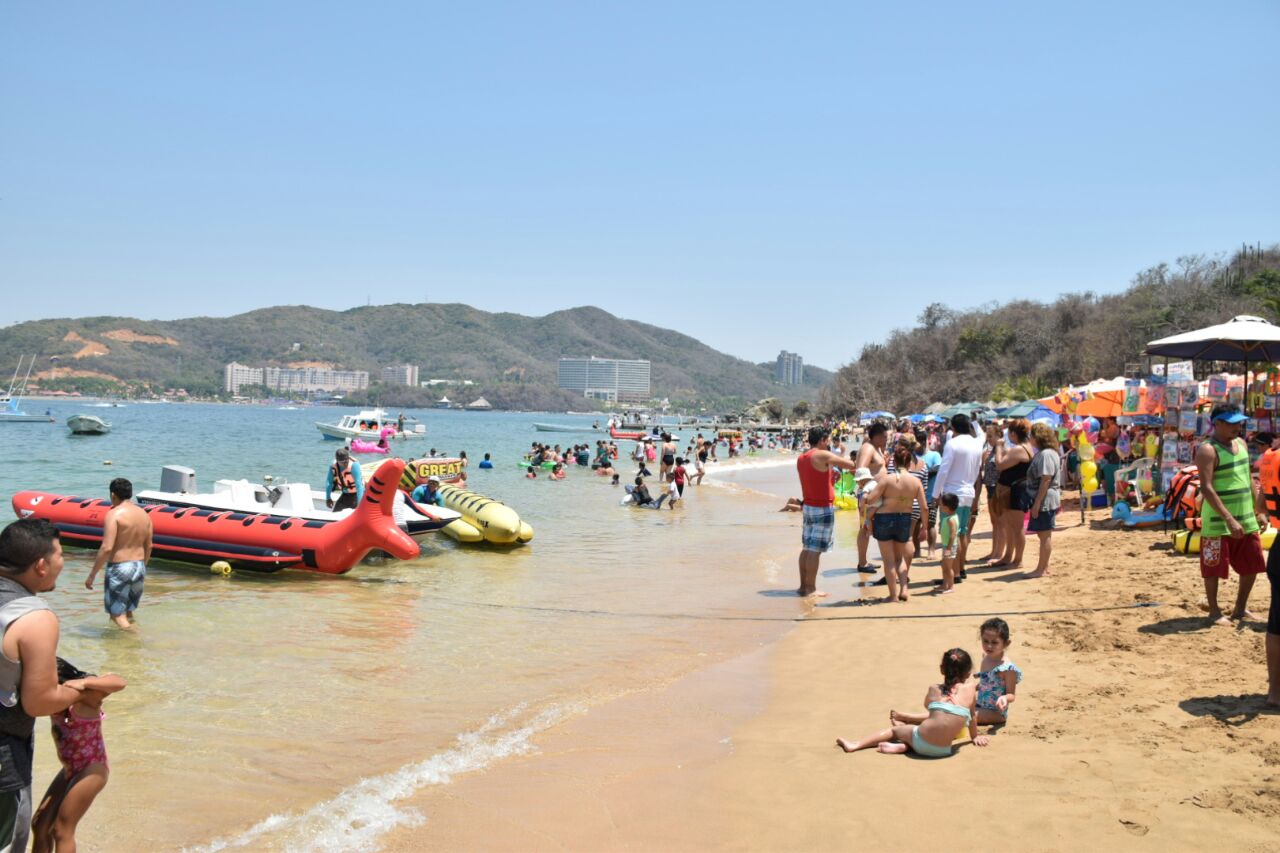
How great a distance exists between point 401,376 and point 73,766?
570ft

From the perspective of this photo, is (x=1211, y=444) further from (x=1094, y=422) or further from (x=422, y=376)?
(x=422, y=376)

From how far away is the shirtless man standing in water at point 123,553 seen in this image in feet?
24.0

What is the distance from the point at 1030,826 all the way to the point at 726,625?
15.3 ft

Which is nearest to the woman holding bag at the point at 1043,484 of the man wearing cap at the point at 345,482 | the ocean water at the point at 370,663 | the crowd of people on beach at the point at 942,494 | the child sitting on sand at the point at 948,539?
the crowd of people on beach at the point at 942,494

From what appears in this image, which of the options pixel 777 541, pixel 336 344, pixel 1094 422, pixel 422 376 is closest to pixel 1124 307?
pixel 1094 422

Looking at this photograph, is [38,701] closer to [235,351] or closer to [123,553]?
[123,553]

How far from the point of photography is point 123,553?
751 centimetres

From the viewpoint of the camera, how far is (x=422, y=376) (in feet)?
593

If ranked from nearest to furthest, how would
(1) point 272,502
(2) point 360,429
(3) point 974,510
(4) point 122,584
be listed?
(4) point 122,584 → (3) point 974,510 → (1) point 272,502 → (2) point 360,429

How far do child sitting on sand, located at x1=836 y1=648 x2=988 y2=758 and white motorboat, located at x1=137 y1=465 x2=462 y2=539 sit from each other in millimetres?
7961

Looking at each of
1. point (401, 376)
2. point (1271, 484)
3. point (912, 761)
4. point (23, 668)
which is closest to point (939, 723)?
point (912, 761)

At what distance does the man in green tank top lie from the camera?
5.73 meters

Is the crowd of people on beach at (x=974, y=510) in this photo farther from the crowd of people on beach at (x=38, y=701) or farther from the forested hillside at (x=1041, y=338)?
the forested hillside at (x=1041, y=338)

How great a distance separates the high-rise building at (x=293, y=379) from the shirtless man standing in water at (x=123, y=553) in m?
161
